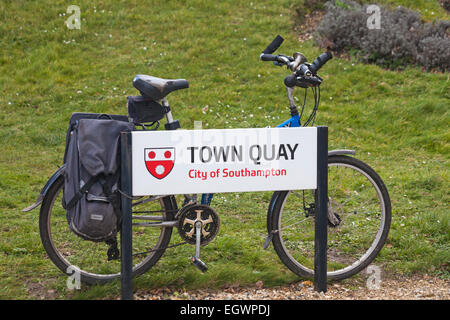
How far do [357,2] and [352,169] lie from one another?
7.37 meters

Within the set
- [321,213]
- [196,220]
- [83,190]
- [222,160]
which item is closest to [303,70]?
[222,160]

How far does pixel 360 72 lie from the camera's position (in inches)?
350

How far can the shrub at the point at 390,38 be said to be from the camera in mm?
8961

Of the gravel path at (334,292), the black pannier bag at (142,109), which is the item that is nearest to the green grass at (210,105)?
the gravel path at (334,292)

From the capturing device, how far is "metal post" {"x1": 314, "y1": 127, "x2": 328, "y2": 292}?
380cm

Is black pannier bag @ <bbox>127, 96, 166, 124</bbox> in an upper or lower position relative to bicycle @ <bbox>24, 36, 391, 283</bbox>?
upper

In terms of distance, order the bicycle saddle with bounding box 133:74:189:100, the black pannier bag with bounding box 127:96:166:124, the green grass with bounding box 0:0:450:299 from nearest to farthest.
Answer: the bicycle saddle with bounding box 133:74:189:100 < the black pannier bag with bounding box 127:96:166:124 < the green grass with bounding box 0:0:450:299

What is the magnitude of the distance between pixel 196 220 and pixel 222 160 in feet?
1.70

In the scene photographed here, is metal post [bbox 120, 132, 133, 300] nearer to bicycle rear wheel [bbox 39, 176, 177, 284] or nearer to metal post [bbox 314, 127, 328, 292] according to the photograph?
bicycle rear wheel [bbox 39, 176, 177, 284]

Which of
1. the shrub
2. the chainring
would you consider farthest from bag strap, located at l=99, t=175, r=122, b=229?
the shrub

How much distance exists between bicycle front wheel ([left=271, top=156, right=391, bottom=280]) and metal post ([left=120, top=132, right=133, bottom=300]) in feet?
3.45

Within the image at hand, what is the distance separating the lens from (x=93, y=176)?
11.5ft

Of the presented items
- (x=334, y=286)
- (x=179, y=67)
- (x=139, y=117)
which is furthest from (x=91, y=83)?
(x=334, y=286)

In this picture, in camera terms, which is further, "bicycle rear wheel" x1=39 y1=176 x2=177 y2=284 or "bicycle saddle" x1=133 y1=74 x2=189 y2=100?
"bicycle rear wheel" x1=39 y1=176 x2=177 y2=284
